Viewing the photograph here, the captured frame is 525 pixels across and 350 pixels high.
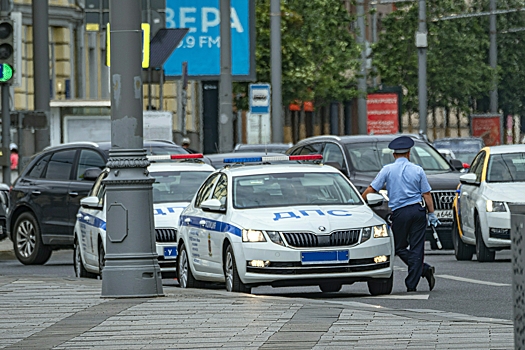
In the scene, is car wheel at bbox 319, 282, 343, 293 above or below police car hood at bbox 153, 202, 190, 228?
below

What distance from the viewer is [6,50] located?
24.2 m

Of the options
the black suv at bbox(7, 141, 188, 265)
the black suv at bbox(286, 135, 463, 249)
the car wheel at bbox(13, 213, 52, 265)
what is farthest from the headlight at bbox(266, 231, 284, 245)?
the black suv at bbox(286, 135, 463, 249)

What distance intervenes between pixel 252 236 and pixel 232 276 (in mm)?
531

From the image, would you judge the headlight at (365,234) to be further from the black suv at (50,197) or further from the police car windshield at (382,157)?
the police car windshield at (382,157)

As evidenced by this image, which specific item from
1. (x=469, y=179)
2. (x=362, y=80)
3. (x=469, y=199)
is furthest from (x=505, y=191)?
(x=362, y=80)

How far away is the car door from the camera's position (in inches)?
839

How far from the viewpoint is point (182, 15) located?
49.1m

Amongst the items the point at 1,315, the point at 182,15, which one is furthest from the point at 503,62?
the point at 1,315

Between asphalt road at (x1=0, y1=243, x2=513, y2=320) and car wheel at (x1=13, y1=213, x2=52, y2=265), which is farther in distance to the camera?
car wheel at (x1=13, y1=213, x2=52, y2=265)

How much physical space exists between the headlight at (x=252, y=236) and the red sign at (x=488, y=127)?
54.2m

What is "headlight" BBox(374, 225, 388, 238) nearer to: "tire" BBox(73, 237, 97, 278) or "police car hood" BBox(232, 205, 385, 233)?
"police car hood" BBox(232, 205, 385, 233)

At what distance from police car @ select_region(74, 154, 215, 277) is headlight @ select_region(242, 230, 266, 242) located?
9.48 feet

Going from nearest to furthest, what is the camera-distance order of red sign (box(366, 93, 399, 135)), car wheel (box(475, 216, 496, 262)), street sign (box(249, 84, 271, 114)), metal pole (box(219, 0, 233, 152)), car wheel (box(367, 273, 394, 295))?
car wheel (box(367, 273, 394, 295)) → car wheel (box(475, 216, 496, 262)) → metal pole (box(219, 0, 233, 152)) → street sign (box(249, 84, 271, 114)) → red sign (box(366, 93, 399, 135))

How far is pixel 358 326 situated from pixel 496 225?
9870 mm
